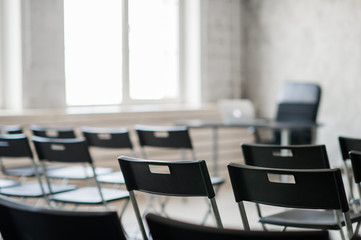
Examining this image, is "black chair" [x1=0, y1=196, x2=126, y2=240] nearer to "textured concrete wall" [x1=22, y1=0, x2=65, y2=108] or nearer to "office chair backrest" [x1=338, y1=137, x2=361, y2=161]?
"office chair backrest" [x1=338, y1=137, x2=361, y2=161]

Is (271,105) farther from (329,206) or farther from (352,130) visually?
(329,206)

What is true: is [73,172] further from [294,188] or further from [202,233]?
[202,233]

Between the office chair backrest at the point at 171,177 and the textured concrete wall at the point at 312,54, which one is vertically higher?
the textured concrete wall at the point at 312,54

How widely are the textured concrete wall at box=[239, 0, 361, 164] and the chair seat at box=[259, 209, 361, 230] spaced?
3.68 m

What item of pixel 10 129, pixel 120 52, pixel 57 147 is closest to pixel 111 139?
pixel 57 147

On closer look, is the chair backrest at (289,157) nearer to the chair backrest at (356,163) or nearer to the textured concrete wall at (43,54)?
the chair backrest at (356,163)

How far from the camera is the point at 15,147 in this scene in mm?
3486

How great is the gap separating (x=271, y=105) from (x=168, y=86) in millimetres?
1427

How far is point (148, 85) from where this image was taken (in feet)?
22.7

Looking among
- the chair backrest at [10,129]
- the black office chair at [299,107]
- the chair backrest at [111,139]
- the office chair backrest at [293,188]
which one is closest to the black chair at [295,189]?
the office chair backrest at [293,188]

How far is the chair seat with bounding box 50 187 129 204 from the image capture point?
10.6ft

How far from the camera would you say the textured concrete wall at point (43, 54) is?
546cm

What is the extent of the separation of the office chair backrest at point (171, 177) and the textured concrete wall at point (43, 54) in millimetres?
3426

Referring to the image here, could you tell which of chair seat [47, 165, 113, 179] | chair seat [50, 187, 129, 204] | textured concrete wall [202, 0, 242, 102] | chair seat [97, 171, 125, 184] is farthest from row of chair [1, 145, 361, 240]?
textured concrete wall [202, 0, 242, 102]
